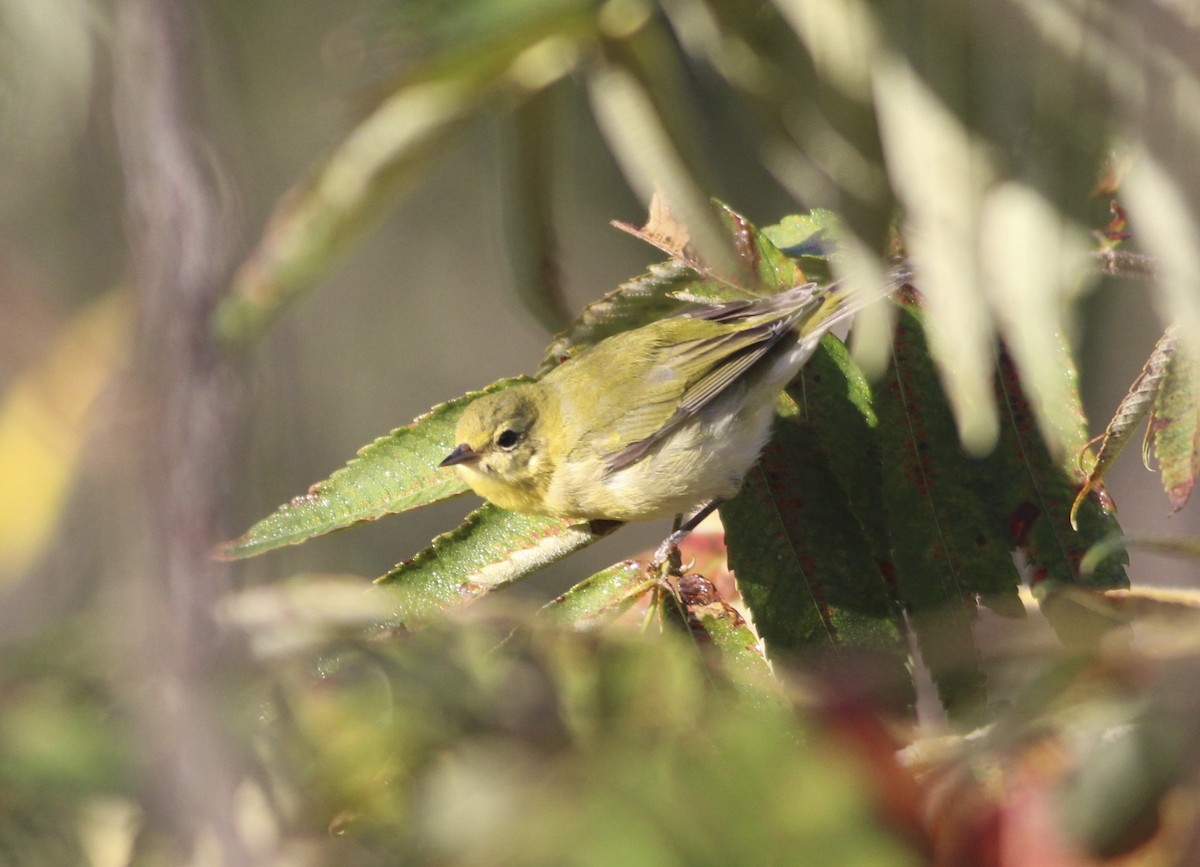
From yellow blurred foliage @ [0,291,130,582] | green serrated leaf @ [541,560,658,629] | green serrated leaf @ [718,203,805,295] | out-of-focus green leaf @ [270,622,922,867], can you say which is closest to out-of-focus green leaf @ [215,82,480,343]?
yellow blurred foliage @ [0,291,130,582]

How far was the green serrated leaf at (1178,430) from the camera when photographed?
2.84ft

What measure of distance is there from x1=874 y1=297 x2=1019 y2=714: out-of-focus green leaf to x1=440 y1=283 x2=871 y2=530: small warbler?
0.21 meters

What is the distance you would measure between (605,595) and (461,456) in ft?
0.86

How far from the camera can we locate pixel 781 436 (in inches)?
45.1

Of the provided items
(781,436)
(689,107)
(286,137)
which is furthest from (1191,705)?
(286,137)

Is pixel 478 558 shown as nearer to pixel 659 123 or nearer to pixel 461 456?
pixel 461 456

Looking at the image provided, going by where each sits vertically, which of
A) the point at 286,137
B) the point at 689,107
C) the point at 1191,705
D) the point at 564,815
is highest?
the point at 286,137

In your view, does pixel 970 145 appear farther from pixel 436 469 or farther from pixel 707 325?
pixel 707 325

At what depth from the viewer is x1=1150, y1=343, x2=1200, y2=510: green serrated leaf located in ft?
2.84

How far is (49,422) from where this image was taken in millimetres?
1066

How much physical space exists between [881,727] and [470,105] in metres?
0.66

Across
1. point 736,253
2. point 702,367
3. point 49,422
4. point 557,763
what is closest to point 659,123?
point 736,253

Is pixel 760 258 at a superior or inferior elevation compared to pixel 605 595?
superior

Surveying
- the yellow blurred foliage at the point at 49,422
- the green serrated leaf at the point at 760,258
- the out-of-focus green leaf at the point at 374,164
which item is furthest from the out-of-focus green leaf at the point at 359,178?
the green serrated leaf at the point at 760,258
